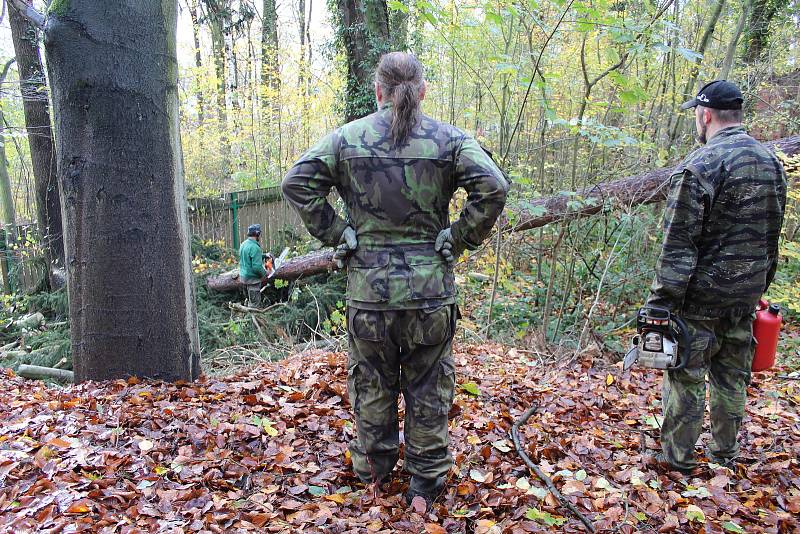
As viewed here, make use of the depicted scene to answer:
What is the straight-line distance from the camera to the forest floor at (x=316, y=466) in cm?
274

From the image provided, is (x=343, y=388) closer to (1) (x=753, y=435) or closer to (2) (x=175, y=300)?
(2) (x=175, y=300)

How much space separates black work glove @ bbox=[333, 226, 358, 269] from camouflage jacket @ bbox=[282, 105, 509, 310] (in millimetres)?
40

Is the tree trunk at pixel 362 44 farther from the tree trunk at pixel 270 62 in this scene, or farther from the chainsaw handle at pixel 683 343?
the tree trunk at pixel 270 62

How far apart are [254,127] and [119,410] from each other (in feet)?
48.2

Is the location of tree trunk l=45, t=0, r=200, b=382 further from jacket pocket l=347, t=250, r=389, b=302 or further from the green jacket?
the green jacket

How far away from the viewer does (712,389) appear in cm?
360

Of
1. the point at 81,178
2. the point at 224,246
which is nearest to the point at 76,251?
the point at 81,178

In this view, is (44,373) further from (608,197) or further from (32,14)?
(608,197)

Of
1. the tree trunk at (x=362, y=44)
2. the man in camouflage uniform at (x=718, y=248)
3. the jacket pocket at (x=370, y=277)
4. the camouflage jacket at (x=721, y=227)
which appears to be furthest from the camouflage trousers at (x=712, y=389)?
the tree trunk at (x=362, y=44)

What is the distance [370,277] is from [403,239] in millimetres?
271

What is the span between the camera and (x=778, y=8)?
32.9 feet

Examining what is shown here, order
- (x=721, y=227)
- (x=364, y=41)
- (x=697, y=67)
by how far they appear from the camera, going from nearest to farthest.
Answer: (x=721, y=227)
(x=697, y=67)
(x=364, y=41)

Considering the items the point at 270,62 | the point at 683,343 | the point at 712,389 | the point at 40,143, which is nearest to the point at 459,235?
the point at 683,343

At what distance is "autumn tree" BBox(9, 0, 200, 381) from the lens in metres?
3.88
